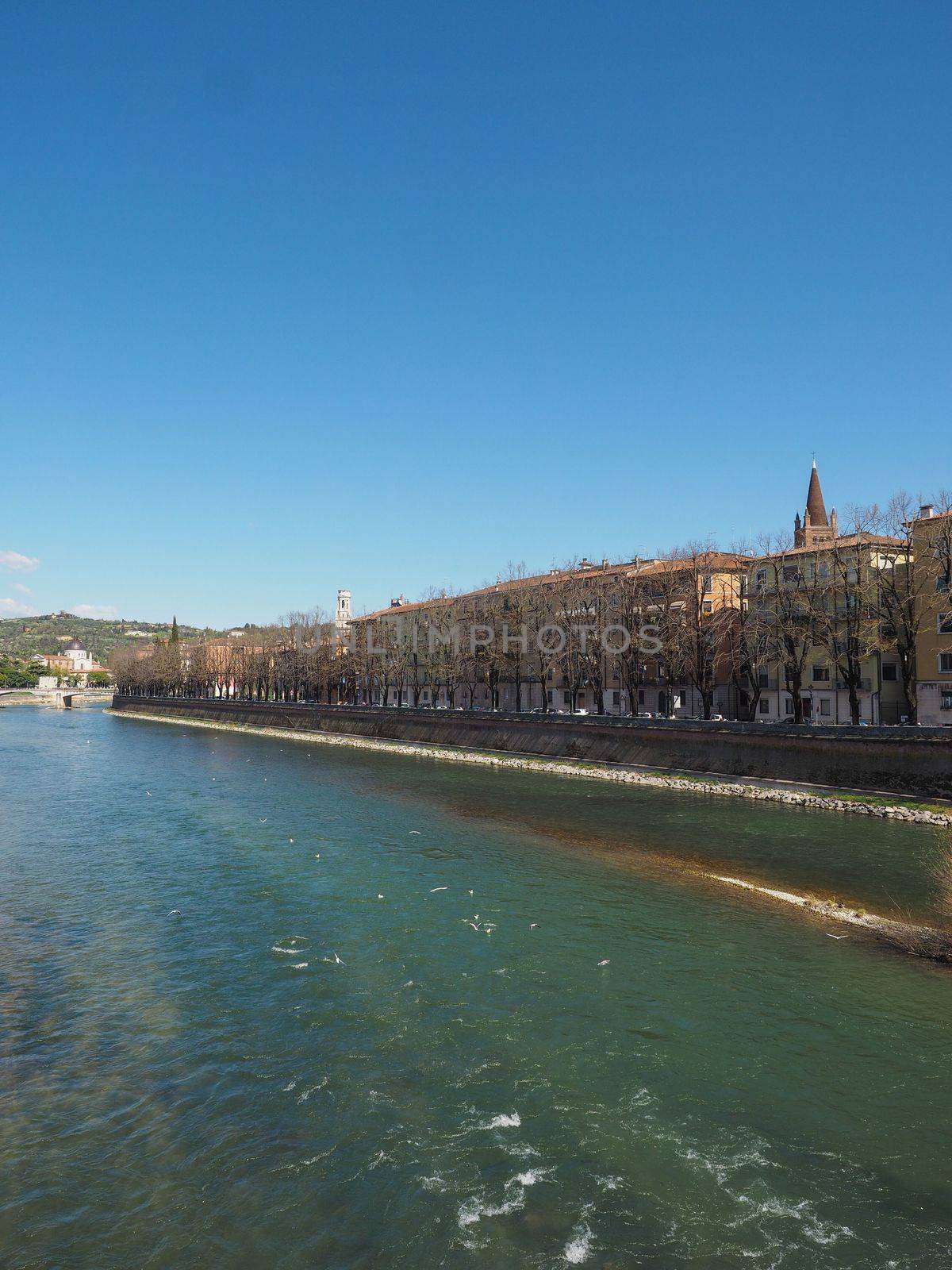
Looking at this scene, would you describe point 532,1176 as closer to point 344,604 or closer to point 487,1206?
point 487,1206

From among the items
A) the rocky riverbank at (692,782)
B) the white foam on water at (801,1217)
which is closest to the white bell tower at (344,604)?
the rocky riverbank at (692,782)

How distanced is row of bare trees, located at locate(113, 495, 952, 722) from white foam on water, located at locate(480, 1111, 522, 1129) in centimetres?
4129

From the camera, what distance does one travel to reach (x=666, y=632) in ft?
203

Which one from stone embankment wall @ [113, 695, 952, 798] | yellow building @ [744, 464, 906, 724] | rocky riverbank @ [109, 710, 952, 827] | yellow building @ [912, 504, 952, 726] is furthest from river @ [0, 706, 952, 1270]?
yellow building @ [744, 464, 906, 724]

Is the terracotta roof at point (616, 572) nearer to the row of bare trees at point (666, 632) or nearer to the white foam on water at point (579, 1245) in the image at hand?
the row of bare trees at point (666, 632)

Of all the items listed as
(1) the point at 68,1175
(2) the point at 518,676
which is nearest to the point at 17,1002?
(1) the point at 68,1175

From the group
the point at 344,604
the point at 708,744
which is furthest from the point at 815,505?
the point at 344,604

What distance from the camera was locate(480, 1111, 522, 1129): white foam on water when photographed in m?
11.5

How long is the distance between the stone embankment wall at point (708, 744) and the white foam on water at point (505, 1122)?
31.1 metres

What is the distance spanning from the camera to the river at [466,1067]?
9.52 metres

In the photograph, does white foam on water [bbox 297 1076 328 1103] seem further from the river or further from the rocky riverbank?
the rocky riverbank

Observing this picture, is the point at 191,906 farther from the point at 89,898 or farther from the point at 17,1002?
the point at 17,1002

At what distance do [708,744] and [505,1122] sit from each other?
38.3 m

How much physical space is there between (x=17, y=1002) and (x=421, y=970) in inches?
309
